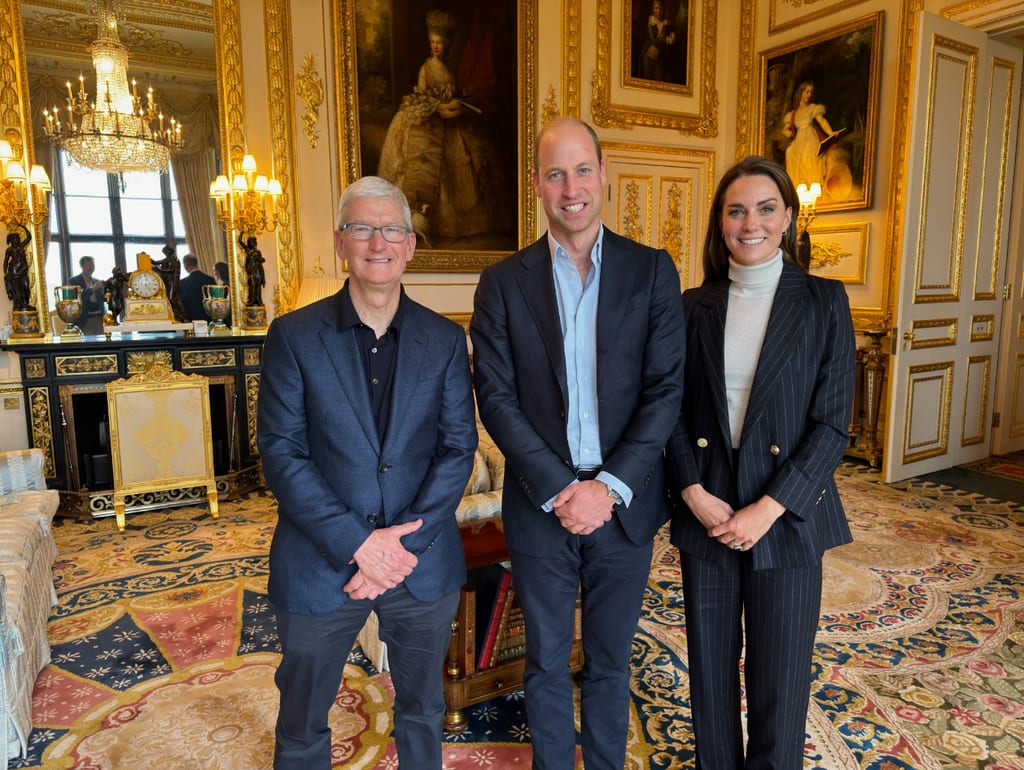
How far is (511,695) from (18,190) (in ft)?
14.3

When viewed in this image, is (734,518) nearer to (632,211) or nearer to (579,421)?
(579,421)

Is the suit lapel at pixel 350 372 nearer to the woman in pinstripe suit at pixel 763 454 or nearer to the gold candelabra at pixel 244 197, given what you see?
the woman in pinstripe suit at pixel 763 454

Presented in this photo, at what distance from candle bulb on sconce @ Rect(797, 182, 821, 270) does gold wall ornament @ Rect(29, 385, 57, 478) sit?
5.56 m

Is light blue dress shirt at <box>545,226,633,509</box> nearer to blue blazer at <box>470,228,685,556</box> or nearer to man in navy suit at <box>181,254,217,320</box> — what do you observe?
blue blazer at <box>470,228,685,556</box>

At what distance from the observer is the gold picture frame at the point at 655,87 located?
6.24m

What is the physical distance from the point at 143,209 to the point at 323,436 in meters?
3.99

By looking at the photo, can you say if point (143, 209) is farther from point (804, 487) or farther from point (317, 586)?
point (804, 487)

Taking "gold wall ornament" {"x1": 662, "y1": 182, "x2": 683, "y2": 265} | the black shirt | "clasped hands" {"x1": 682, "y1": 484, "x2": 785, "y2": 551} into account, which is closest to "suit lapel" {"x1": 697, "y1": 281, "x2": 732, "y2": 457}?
"clasped hands" {"x1": 682, "y1": 484, "x2": 785, "y2": 551}

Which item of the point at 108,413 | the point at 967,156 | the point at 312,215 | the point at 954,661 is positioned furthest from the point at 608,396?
the point at 967,156

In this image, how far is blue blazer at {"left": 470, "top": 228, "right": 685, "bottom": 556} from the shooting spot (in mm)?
1634

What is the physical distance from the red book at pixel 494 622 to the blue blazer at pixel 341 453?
2.23 feet

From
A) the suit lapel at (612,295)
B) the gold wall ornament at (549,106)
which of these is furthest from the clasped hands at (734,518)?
the gold wall ornament at (549,106)

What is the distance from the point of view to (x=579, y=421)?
5.57 ft

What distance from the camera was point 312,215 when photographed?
17.3 ft
